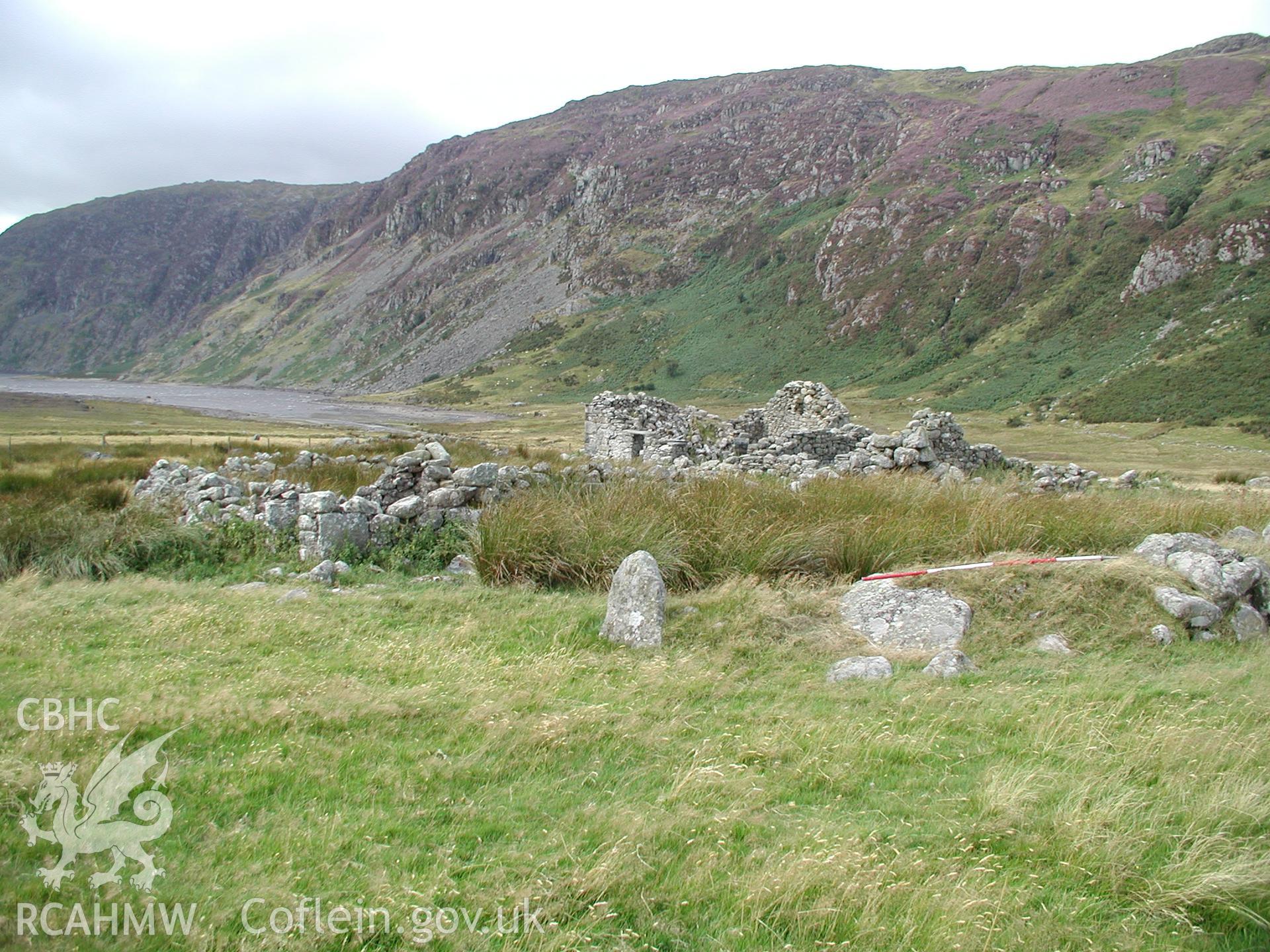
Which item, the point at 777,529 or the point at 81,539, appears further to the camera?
the point at 81,539

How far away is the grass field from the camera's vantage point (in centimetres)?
315

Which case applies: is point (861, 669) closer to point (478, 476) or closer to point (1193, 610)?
point (1193, 610)

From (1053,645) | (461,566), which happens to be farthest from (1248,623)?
(461,566)

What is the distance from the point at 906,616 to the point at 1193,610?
286 cm

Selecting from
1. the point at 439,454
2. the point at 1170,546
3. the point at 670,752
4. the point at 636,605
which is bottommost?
the point at 670,752

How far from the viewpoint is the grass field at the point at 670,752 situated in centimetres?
315

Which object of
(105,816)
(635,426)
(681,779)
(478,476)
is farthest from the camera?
(635,426)

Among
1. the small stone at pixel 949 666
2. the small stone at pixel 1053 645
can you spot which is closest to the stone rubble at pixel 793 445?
the small stone at pixel 1053 645

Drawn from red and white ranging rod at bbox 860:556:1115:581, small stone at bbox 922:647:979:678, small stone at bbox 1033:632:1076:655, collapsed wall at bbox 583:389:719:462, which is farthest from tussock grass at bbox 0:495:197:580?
collapsed wall at bbox 583:389:719:462

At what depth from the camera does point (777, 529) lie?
8.94m

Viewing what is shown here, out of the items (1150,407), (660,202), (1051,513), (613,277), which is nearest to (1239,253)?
(1150,407)

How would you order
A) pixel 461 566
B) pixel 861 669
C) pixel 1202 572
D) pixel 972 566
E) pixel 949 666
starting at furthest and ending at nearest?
pixel 461 566, pixel 972 566, pixel 1202 572, pixel 949 666, pixel 861 669

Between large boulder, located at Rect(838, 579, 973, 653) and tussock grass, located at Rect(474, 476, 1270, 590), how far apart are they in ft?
2.93

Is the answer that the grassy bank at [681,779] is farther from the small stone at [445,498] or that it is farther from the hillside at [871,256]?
the hillside at [871,256]
